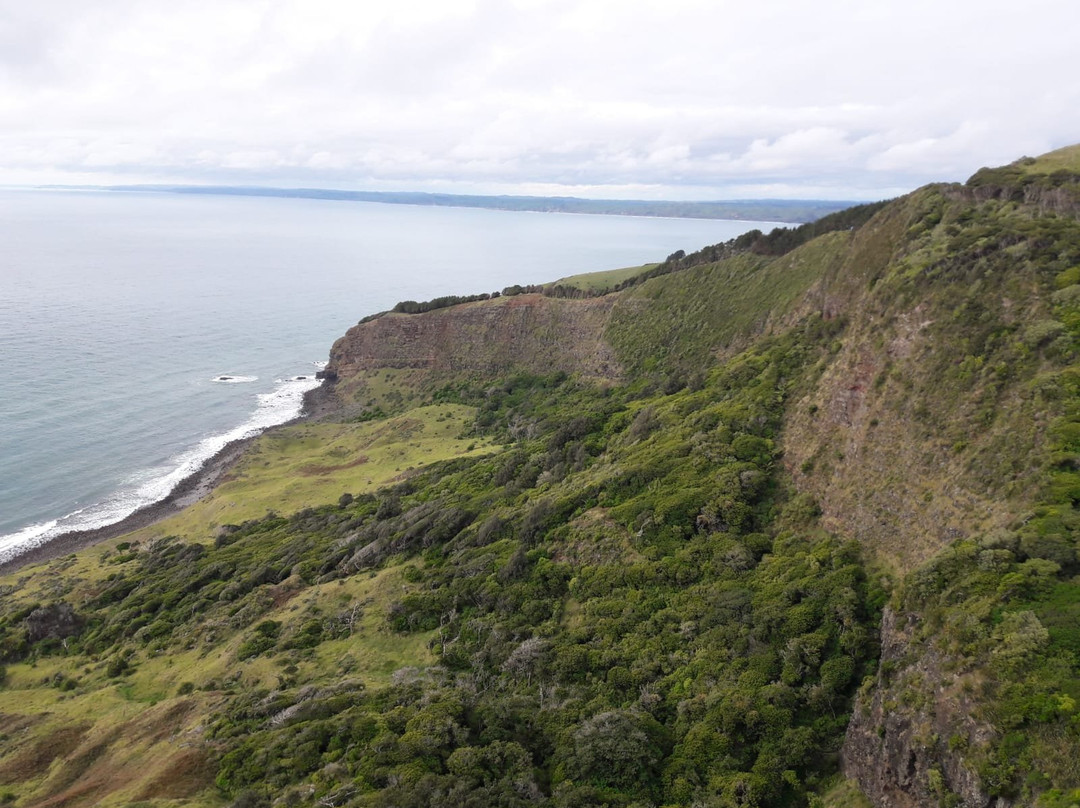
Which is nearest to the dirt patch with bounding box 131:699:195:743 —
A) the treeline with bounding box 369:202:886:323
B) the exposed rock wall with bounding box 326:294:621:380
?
the exposed rock wall with bounding box 326:294:621:380

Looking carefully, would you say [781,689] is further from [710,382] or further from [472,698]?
[710,382]

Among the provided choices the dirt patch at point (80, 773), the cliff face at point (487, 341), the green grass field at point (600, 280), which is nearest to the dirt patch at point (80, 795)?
the dirt patch at point (80, 773)

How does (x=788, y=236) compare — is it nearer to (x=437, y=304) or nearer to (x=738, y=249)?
(x=738, y=249)

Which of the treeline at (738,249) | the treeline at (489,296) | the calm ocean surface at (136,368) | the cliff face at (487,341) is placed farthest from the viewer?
the treeline at (489,296)

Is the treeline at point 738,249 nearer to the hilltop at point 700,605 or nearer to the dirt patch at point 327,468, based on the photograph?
the hilltop at point 700,605

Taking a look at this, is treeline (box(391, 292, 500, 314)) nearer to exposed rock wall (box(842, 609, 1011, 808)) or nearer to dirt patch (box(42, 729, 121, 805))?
dirt patch (box(42, 729, 121, 805))

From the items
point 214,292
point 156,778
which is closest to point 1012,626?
point 156,778

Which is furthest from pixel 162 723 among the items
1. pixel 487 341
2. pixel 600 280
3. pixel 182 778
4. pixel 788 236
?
pixel 600 280
